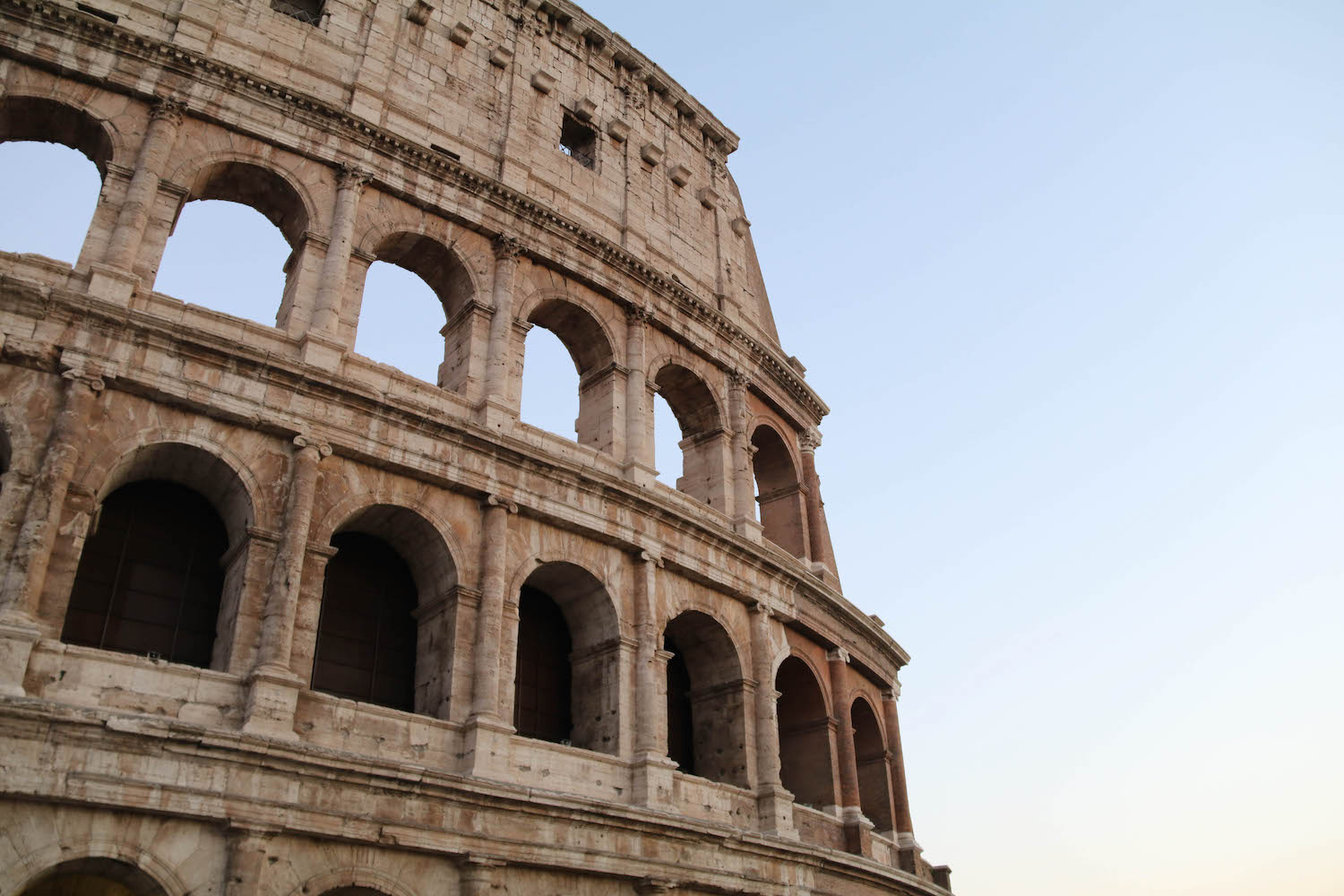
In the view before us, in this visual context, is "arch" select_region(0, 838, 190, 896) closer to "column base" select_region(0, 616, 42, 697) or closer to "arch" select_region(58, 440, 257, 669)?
"column base" select_region(0, 616, 42, 697)

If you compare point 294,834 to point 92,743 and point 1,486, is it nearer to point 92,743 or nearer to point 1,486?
point 92,743

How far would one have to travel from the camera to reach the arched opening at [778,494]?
63.3 ft

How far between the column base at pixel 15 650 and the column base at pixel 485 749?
431 centimetres

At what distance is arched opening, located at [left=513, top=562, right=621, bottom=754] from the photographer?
1389cm

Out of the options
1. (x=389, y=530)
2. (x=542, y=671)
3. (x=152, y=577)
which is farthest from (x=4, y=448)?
(x=542, y=671)

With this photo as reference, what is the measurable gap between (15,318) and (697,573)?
8.78 metres

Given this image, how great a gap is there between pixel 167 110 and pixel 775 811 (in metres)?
11.9

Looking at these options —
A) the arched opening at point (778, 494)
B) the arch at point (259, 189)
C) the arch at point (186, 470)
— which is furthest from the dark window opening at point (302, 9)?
the arched opening at point (778, 494)

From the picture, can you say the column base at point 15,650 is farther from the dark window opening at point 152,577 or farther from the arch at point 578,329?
the arch at point 578,329

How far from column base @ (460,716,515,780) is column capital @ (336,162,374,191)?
728 cm

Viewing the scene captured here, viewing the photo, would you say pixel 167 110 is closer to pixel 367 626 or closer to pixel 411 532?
pixel 411 532

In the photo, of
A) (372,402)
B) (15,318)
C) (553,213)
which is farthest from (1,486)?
(553,213)

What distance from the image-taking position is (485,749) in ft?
38.8

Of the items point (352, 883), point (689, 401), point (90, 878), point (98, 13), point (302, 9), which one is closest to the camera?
point (352, 883)
